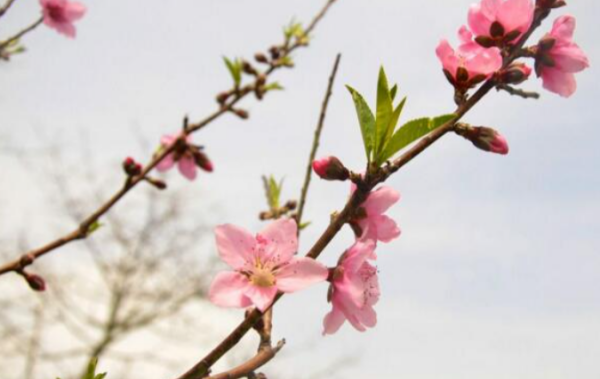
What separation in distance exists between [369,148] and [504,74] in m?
0.26

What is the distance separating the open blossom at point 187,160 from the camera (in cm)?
191

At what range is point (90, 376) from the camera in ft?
2.95

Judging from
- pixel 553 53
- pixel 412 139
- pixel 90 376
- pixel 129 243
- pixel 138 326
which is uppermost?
pixel 129 243

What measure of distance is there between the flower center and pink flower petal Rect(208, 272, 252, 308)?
1 cm

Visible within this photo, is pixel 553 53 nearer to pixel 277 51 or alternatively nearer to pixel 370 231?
pixel 370 231

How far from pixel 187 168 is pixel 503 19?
1307 millimetres

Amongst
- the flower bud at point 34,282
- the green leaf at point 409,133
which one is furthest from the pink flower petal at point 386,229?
the flower bud at point 34,282

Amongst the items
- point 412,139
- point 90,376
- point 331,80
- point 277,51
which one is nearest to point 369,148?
point 412,139

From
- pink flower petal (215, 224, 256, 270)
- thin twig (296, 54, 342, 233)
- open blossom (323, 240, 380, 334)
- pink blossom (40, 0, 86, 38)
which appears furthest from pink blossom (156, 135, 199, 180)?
open blossom (323, 240, 380, 334)

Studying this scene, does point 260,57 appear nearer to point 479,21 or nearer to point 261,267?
point 479,21

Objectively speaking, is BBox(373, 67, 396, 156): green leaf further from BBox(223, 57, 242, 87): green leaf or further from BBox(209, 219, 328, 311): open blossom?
BBox(223, 57, 242, 87): green leaf

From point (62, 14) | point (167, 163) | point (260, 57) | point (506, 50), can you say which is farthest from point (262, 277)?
point (62, 14)

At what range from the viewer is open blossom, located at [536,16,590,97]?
39.1 inches

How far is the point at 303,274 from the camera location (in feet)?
2.60
